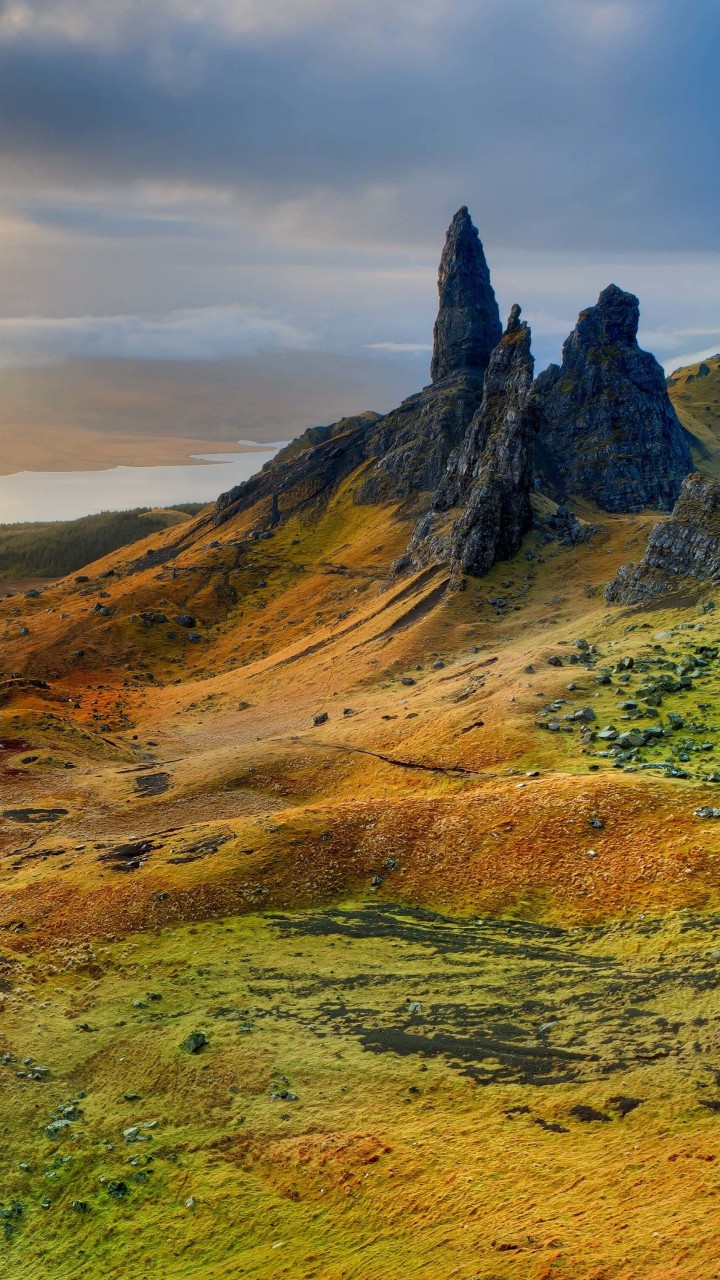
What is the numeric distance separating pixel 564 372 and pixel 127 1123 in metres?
159

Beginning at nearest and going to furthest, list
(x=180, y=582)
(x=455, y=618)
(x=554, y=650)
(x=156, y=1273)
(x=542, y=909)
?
(x=156, y=1273), (x=542, y=909), (x=554, y=650), (x=455, y=618), (x=180, y=582)

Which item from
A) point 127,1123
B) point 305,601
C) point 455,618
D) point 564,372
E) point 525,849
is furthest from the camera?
point 564,372

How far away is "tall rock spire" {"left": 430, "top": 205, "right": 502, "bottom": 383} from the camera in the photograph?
562ft

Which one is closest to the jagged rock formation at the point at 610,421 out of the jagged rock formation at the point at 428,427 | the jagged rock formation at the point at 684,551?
the jagged rock formation at the point at 428,427

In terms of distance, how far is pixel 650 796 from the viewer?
111 ft

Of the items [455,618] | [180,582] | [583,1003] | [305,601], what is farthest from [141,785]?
[180,582]

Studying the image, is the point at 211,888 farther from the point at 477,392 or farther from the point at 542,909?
the point at 477,392

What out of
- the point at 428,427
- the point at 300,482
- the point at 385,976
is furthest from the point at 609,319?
the point at 385,976

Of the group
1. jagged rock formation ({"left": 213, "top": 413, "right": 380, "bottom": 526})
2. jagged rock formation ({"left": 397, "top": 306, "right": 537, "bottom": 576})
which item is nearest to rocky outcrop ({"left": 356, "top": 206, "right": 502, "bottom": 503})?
jagged rock formation ({"left": 213, "top": 413, "right": 380, "bottom": 526})

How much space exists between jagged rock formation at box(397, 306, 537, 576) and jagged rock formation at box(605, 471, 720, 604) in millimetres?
25561

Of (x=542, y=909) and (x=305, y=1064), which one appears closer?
(x=305, y=1064)

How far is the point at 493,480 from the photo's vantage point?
99.4 metres

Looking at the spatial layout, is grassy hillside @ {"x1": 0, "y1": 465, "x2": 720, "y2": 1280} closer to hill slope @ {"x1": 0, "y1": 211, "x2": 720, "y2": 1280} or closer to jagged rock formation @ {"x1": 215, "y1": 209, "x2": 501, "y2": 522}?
hill slope @ {"x1": 0, "y1": 211, "x2": 720, "y2": 1280}

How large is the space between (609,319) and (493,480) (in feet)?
256
